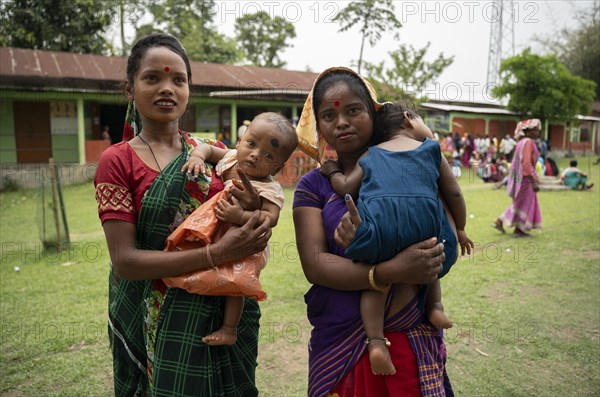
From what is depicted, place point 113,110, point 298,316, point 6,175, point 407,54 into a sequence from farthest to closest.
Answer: point 113,110 → point 407,54 → point 6,175 → point 298,316

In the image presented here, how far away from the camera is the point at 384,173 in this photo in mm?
1549

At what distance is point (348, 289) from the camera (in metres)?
1.59

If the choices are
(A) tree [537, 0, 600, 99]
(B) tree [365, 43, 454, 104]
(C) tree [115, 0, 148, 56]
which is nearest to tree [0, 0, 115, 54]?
(C) tree [115, 0, 148, 56]

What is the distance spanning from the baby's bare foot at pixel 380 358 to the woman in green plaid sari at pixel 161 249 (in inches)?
19.8

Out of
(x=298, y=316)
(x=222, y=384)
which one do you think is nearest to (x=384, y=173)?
(x=222, y=384)

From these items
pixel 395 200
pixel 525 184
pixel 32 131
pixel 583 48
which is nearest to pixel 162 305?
pixel 395 200

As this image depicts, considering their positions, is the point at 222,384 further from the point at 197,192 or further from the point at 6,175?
the point at 6,175

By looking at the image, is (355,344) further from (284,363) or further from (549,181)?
(549,181)

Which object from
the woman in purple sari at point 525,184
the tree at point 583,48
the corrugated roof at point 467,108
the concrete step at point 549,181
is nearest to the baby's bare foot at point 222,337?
the woman in purple sari at point 525,184

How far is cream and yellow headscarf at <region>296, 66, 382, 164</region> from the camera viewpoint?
5.58 feet

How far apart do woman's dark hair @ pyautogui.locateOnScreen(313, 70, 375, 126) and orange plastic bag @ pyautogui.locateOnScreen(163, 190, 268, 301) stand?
502mm

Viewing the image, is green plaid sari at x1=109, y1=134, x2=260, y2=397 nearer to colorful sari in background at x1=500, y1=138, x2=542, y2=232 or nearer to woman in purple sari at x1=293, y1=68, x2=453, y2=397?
woman in purple sari at x1=293, y1=68, x2=453, y2=397

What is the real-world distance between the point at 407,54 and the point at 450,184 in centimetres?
1503

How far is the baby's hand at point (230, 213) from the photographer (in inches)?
62.3
